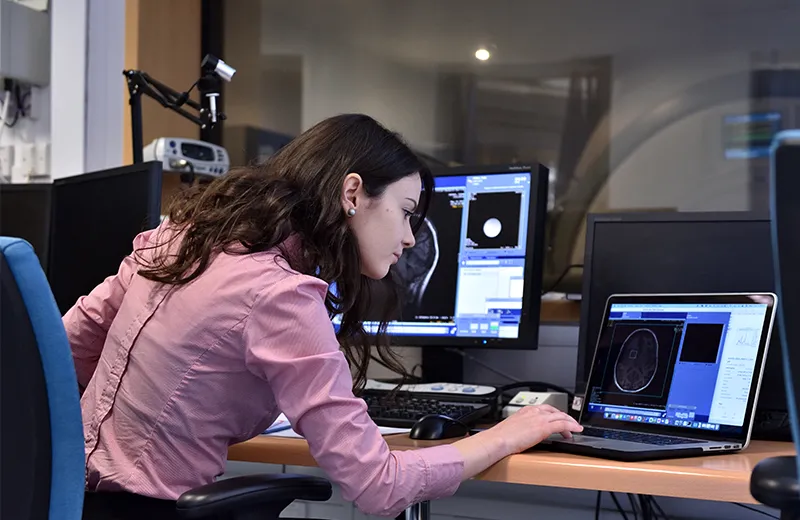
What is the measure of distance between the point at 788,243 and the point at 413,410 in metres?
0.89

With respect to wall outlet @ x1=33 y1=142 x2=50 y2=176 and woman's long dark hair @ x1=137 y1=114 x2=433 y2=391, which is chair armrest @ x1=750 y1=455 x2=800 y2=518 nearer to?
woman's long dark hair @ x1=137 y1=114 x2=433 y2=391

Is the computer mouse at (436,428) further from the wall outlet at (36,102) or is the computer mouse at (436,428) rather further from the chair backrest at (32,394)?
the wall outlet at (36,102)

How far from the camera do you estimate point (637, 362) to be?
4.86ft

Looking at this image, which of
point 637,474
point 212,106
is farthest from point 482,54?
point 637,474

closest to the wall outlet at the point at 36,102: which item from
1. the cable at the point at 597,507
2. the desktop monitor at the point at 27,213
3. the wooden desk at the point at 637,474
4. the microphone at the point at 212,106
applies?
the desktop monitor at the point at 27,213

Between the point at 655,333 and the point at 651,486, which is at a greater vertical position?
the point at 655,333

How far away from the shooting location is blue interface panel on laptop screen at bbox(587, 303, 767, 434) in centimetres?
135

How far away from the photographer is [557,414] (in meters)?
1.28

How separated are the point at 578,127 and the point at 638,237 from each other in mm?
794

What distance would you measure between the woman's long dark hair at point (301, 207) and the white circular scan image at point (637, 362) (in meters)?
0.47

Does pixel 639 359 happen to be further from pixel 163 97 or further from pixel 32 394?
pixel 163 97

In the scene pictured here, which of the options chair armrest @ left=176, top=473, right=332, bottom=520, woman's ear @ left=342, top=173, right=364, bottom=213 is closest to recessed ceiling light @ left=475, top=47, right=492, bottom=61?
woman's ear @ left=342, top=173, right=364, bottom=213

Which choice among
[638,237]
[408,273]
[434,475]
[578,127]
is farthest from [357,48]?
[434,475]

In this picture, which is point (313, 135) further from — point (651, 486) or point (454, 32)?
point (454, 32)
